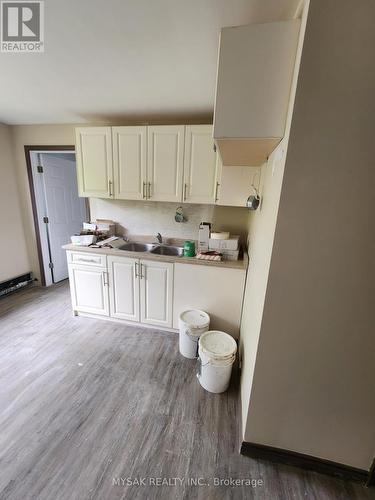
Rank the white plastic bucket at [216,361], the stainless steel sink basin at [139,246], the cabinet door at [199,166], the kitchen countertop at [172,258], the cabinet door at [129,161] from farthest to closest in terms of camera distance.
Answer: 1. the stainless steel sink basin at [139,246]
2. the cabinet door at [129,161]
3. the cabinet door at [199,166]
4. the kitchen countertop at [172,258]
5. the white plastic bucket at [216,361]

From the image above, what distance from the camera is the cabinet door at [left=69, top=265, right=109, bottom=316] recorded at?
243 cm

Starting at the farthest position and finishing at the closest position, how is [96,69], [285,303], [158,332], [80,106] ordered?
[158,332], [80,106], [96,69], [285,303]

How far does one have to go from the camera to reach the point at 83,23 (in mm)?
1101

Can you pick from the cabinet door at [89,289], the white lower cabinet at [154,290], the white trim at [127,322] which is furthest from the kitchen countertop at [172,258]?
the white trim at [127,322]

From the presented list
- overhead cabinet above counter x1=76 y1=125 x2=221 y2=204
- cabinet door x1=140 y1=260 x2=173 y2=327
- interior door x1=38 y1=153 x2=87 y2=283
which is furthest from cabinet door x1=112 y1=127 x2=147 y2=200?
interior door x1=38 y1=153 x2=87 y2=283

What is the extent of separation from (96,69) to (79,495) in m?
2.58

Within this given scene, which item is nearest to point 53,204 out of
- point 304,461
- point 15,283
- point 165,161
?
point 15,283

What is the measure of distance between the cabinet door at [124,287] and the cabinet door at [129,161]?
788 mm

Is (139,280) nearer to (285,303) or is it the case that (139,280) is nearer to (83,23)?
(285,303)

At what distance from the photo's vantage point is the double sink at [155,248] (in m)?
2.70

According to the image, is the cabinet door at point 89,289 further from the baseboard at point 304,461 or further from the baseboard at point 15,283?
the baseboard at point 304,461

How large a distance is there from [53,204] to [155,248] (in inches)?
77.6

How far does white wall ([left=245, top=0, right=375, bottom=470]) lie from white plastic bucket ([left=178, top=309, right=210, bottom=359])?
78 cm

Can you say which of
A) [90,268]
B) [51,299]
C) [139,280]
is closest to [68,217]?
[51,299]
